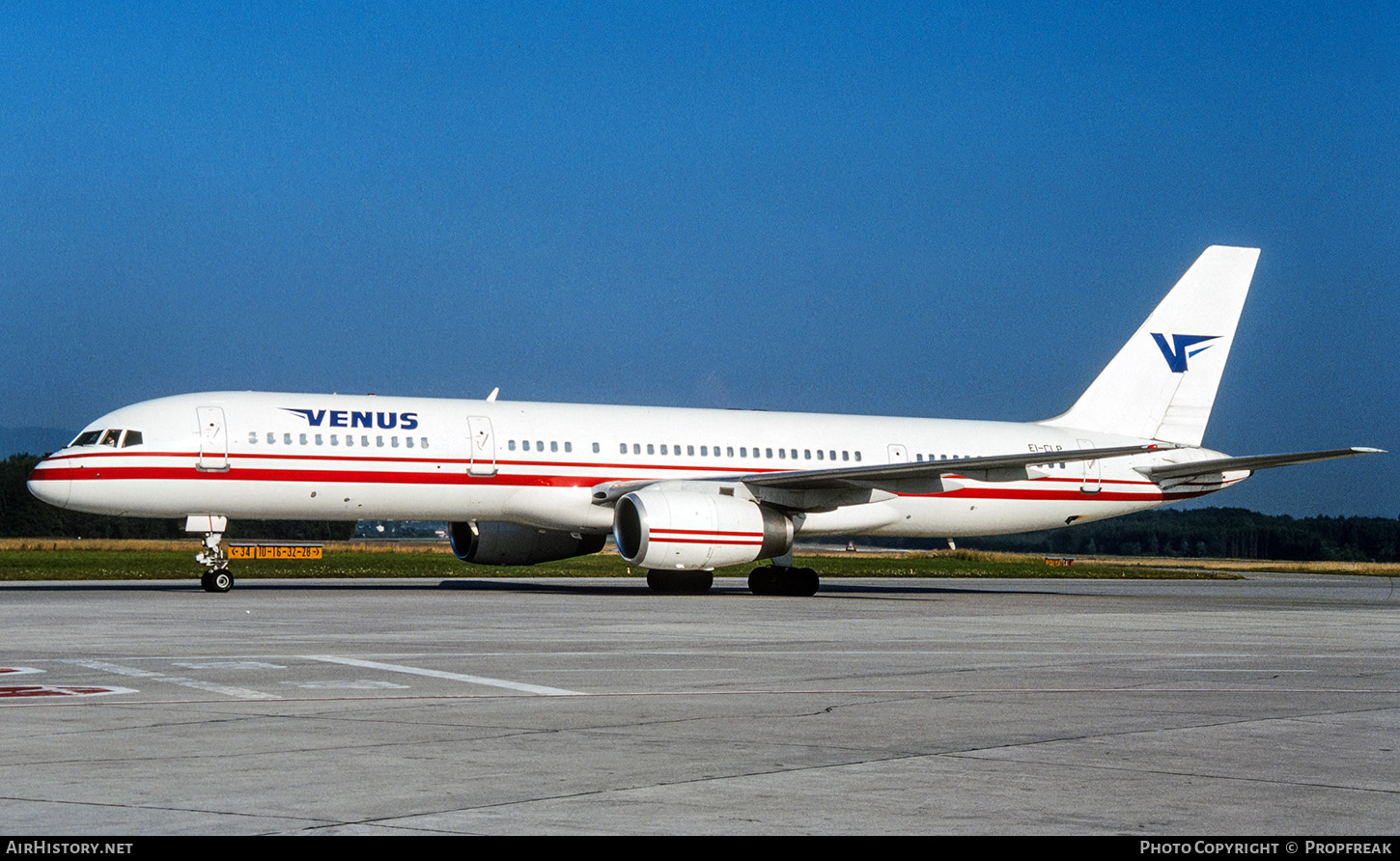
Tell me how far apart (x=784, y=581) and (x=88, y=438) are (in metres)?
13.8

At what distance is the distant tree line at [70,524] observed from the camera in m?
122

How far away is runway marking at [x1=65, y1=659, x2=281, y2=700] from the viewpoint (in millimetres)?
11234

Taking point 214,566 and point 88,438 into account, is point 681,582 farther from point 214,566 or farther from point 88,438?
point 88,438

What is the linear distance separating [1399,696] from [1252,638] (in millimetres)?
6876

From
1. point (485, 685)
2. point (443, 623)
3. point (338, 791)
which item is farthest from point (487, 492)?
point (338, 791)

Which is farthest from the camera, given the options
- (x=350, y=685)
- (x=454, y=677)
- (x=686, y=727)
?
(x=454, y=677)

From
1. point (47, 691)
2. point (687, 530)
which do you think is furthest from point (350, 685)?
point (687, 530)

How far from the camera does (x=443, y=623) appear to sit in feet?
64.3

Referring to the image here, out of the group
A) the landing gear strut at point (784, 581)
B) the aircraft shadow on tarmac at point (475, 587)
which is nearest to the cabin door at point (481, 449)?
the aircraft shadow on tarmac at point (475, 587)

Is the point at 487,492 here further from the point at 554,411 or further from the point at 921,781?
the point at 921,781

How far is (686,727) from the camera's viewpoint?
9727 millimetres

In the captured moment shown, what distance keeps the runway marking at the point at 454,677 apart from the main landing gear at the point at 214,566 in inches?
541

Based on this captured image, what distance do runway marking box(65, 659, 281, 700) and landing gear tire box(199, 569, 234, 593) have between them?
543 inches

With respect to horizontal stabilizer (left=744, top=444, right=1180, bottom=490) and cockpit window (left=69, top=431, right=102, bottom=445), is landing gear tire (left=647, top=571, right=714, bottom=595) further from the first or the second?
cockpit window (left=69, top=431, right=102, bottom=445)
